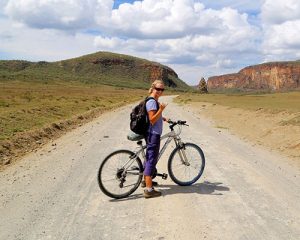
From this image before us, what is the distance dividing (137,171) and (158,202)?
850mm

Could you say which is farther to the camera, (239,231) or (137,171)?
(137,171)

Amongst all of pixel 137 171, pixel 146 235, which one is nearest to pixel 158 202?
pixel 137 171

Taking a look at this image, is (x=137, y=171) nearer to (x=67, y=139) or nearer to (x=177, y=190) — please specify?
(x=177, y=190)

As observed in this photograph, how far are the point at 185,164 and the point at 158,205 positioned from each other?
64.2 inches

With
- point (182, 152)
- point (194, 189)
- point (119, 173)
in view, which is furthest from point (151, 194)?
point (182, 152)

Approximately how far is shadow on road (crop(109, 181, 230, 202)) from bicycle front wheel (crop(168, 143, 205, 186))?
0.53 feet

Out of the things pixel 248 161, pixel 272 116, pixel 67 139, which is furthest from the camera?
pixel 272 116

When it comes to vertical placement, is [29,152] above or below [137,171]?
below

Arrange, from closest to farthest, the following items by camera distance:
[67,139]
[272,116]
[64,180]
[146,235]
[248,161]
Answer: [146,235] < [64,180] < [248,161] < [67,139] < [272,116]

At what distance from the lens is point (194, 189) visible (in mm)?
8523

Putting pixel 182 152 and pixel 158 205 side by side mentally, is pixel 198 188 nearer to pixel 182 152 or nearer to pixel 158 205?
pixel 182 152

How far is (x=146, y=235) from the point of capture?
235 inches

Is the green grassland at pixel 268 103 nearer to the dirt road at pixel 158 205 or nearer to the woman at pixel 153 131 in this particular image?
the dirt road at pixel 158 205

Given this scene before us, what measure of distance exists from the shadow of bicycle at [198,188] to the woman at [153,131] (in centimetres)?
50
